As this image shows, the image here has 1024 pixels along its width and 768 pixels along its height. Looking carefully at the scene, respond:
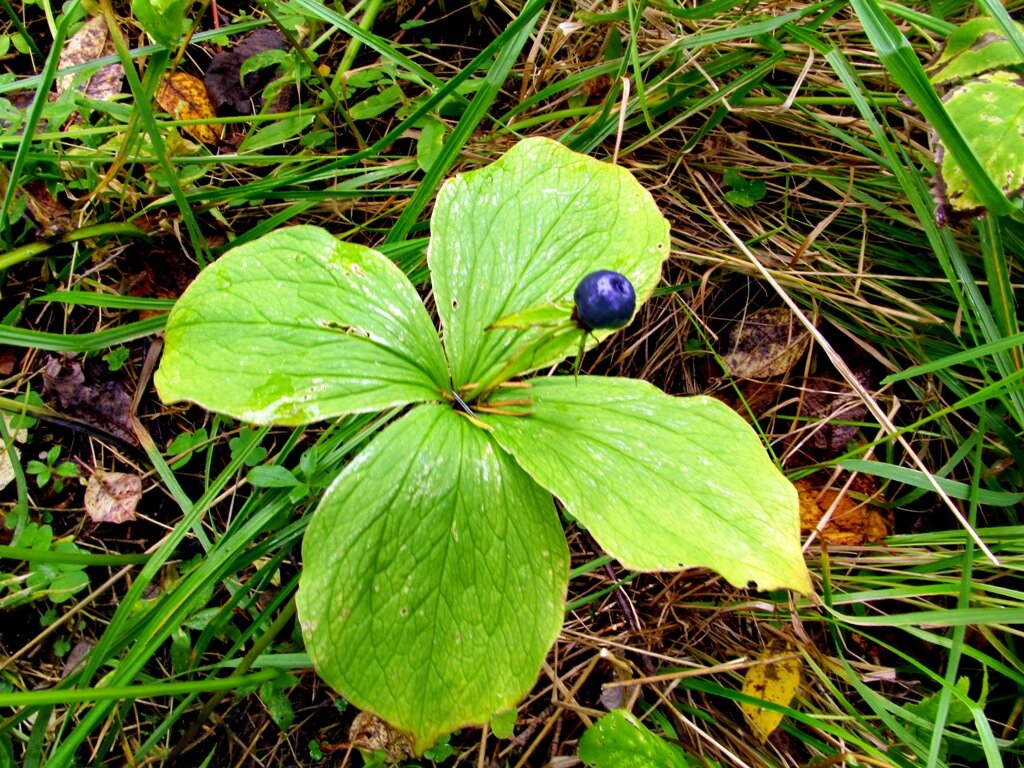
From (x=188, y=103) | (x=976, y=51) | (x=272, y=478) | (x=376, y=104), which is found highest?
(x=976, y=51)

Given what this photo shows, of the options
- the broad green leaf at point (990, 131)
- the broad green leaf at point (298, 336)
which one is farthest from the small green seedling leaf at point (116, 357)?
the broad green leaf at point (990, 131)

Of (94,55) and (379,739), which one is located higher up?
(94,55)

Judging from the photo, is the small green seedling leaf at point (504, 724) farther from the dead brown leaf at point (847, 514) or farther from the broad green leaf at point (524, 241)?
the dead brown leaf at point (847, 514)

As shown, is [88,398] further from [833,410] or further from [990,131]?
[990,131]

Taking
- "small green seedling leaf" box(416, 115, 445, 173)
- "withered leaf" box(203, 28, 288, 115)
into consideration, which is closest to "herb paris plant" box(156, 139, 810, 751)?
"small green seedling leaf" box(416, 115, 445, 173)

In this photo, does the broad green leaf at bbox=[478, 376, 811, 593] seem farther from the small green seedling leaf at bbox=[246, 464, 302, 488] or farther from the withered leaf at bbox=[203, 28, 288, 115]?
the withered leaf at bbox=[203, 28, 288, 115]

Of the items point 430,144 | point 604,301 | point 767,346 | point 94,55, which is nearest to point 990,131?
point 767,346

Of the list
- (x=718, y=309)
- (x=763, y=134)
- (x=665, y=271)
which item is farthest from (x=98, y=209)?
(x=763, y=134)
